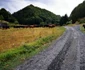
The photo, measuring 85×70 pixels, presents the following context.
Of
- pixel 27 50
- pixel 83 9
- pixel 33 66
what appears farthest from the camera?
pixel 83 9

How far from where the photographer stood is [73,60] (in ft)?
42.3

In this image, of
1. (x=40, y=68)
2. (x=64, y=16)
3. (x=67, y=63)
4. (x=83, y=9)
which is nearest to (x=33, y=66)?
(x=40, y=68)

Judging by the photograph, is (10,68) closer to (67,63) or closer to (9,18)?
(67,63)

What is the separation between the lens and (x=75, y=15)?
121 m

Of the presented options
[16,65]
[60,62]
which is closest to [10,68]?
[16,65]

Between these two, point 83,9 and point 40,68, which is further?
point 83,9

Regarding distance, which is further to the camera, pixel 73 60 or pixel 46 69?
pixel 73 60

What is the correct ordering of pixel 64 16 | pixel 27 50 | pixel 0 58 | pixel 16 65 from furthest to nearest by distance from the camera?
pixel 64 16, pixel 27 50, pixel 0 58, pixel 16 65

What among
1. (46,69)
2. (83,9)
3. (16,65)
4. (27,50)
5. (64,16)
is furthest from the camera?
(83,9)

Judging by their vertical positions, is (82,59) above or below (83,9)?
below

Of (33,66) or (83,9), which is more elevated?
(83,9)

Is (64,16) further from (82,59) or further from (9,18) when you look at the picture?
(82,59)

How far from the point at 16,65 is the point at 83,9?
112 m

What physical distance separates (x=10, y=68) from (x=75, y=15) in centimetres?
11335
